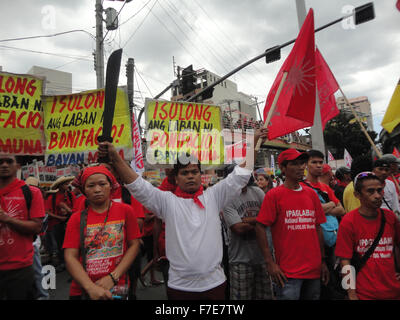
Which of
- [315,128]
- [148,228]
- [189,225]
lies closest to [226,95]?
[315,128]

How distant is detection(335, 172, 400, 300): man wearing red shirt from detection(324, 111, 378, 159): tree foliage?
120 ft

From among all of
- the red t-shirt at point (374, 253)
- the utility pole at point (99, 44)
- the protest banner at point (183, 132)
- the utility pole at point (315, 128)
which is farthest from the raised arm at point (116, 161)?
the utility pole at point (99, 44)

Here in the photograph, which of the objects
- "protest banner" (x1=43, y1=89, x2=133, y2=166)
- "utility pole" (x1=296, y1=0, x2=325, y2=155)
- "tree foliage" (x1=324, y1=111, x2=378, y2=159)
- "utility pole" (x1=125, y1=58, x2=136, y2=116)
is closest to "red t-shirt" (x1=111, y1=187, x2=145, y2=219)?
"protest banner" (x1=43, y1=89, x2=133, y2=166)

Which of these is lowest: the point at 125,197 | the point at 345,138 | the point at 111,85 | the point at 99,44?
the point at 125,197

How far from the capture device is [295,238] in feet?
7.91

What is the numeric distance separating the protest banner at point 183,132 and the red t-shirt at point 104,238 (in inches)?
99.2

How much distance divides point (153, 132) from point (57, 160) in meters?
1.56

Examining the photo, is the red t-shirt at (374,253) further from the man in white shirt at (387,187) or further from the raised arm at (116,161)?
the raised arm at (116,161)

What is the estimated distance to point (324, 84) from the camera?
13.0 ft

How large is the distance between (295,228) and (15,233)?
249 centimetres

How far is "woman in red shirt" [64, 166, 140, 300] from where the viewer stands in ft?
6.11

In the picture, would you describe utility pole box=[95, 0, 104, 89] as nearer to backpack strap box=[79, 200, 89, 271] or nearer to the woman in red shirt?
the woman in red shirt

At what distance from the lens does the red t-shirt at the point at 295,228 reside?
2381 millimetres

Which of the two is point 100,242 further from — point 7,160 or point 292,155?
point 292,155
